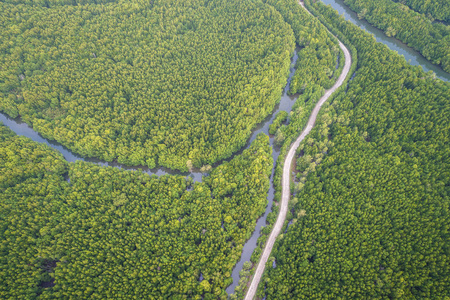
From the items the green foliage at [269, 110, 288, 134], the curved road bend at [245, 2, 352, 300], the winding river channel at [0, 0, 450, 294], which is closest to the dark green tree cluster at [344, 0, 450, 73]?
the winding river channel at [0, 0, 450, 294]

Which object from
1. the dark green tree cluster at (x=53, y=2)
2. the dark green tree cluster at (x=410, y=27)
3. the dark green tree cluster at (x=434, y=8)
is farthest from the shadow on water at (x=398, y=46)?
the dark green tree cluster at (x=53, y=2)

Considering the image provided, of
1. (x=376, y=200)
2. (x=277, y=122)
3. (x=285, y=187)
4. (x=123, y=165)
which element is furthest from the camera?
(x=277, y=122)

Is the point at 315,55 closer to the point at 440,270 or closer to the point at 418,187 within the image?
the point at 418,187

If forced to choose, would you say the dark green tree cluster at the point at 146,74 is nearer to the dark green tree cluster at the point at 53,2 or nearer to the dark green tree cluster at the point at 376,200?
the dark green tree cluster at the point at 53,2

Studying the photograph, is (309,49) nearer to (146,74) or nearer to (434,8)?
(146,74)

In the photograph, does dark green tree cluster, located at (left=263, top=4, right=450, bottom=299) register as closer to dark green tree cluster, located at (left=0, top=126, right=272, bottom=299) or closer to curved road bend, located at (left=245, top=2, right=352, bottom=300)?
curved road bend, located at (left=245, top=2, right=352, bottom=300)

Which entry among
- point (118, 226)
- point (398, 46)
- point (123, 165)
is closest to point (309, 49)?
point (398, 46)
